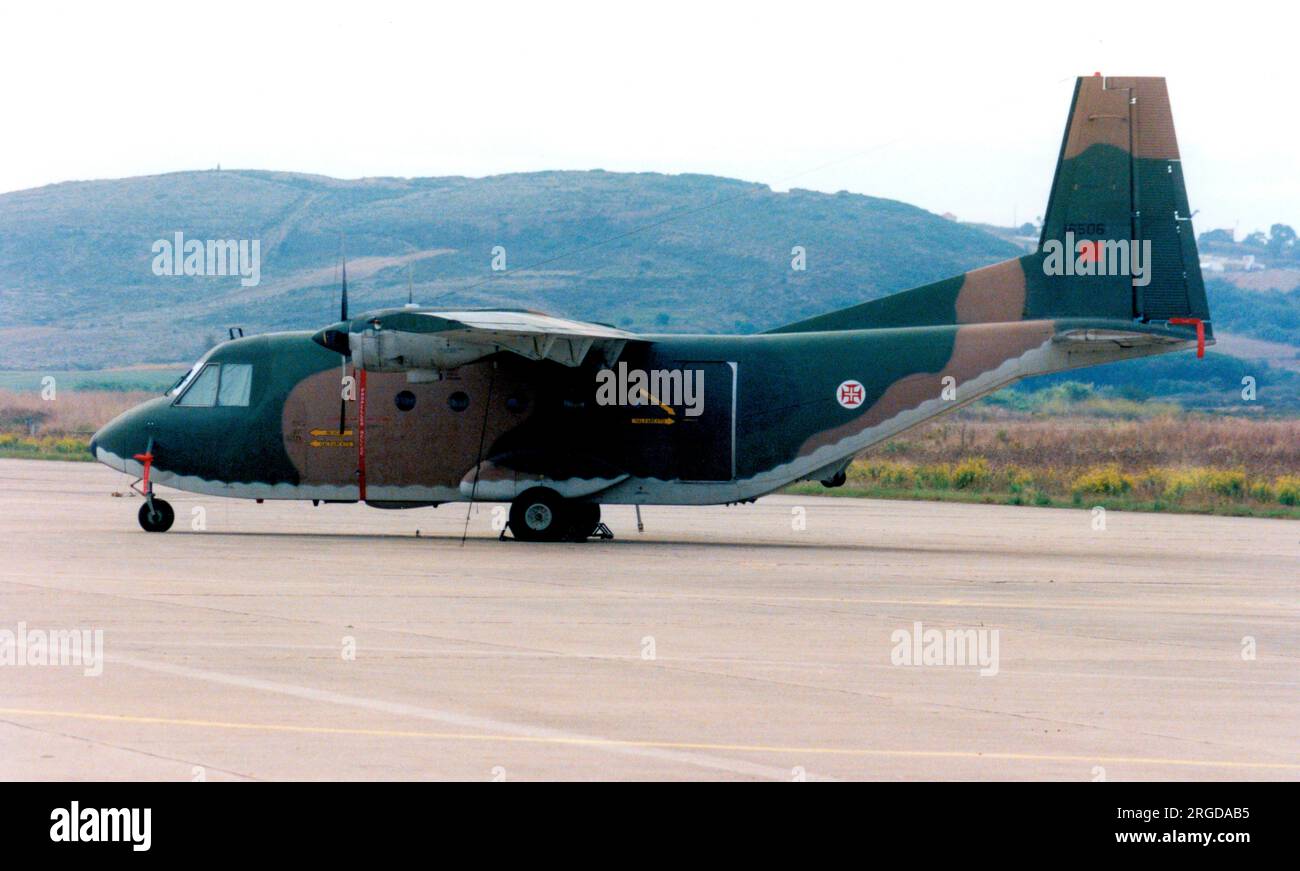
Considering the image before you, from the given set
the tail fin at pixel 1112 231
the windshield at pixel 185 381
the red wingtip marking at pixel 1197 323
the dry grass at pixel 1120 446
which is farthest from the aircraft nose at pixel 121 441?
the dry grass at pixel 1120 446

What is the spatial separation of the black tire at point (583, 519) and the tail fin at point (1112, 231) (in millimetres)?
5574

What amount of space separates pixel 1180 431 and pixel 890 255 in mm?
134560

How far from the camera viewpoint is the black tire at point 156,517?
2456cm

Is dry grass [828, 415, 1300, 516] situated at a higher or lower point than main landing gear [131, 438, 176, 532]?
lower

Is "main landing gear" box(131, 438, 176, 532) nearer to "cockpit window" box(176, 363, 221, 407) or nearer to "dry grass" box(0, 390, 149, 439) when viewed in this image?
"cockpit window" box(176, 363, 221, 407)

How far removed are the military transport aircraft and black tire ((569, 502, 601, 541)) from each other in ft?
0.18

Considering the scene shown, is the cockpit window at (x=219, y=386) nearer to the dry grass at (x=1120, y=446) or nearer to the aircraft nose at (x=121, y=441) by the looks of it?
the aircraft nose at (x=121, y=441)

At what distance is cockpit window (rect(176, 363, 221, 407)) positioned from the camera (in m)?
25.3

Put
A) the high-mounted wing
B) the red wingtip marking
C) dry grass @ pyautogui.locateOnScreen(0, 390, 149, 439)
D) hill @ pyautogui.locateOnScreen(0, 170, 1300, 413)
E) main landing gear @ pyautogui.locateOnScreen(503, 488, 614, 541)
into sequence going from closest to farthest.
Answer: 1. the high-mounted wing
2. the red wingtip marking
3. main landing gear @ pyautogui.locateOnScreen(503, 488, 614, 541)
4. dry grass @ pyautogui.locateOnScreen(0, 390, 149, 439)
5. hill @ pyautogui.locateOnScreen(0, 170, 1300, 413)

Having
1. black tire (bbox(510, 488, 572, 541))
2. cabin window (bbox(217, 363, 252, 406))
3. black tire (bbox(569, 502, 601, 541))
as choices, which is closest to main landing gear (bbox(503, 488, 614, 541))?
black tire (bbox(510, 488, 572, 541))

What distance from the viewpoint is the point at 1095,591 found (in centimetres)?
1836
